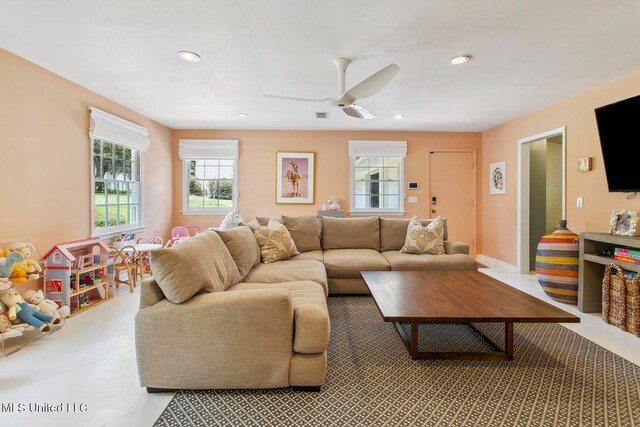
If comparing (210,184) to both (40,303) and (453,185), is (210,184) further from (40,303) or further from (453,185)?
(453,185)

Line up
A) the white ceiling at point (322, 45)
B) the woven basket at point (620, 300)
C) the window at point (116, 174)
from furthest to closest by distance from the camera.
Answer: the window at point (116, 174) → the woven basket at point (620, 300) → the white ceiling at point (322, 45)

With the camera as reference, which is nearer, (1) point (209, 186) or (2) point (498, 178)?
(2) point (498, 178)

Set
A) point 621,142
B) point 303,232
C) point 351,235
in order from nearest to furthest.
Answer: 1. point 621,142
2. point 303,232
3. point 351,235

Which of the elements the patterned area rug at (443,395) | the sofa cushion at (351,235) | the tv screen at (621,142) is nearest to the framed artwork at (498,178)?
the tv screen at (621,142)

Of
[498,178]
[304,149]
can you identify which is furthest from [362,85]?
[498,178]

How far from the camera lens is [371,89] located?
105 inches

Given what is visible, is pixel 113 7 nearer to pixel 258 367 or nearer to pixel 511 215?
pixel 258 367

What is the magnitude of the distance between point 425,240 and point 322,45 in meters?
2.49

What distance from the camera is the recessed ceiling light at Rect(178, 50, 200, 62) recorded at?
8.60 feet

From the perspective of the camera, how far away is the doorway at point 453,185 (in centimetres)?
569

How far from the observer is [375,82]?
2.56 m

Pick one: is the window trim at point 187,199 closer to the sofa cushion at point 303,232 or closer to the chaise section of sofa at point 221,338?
the sofa cushion at point 303,232

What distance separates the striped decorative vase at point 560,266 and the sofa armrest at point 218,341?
10.4 feet

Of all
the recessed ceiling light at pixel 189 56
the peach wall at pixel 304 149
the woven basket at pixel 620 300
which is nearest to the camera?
the woven basket at pixel 620 300
